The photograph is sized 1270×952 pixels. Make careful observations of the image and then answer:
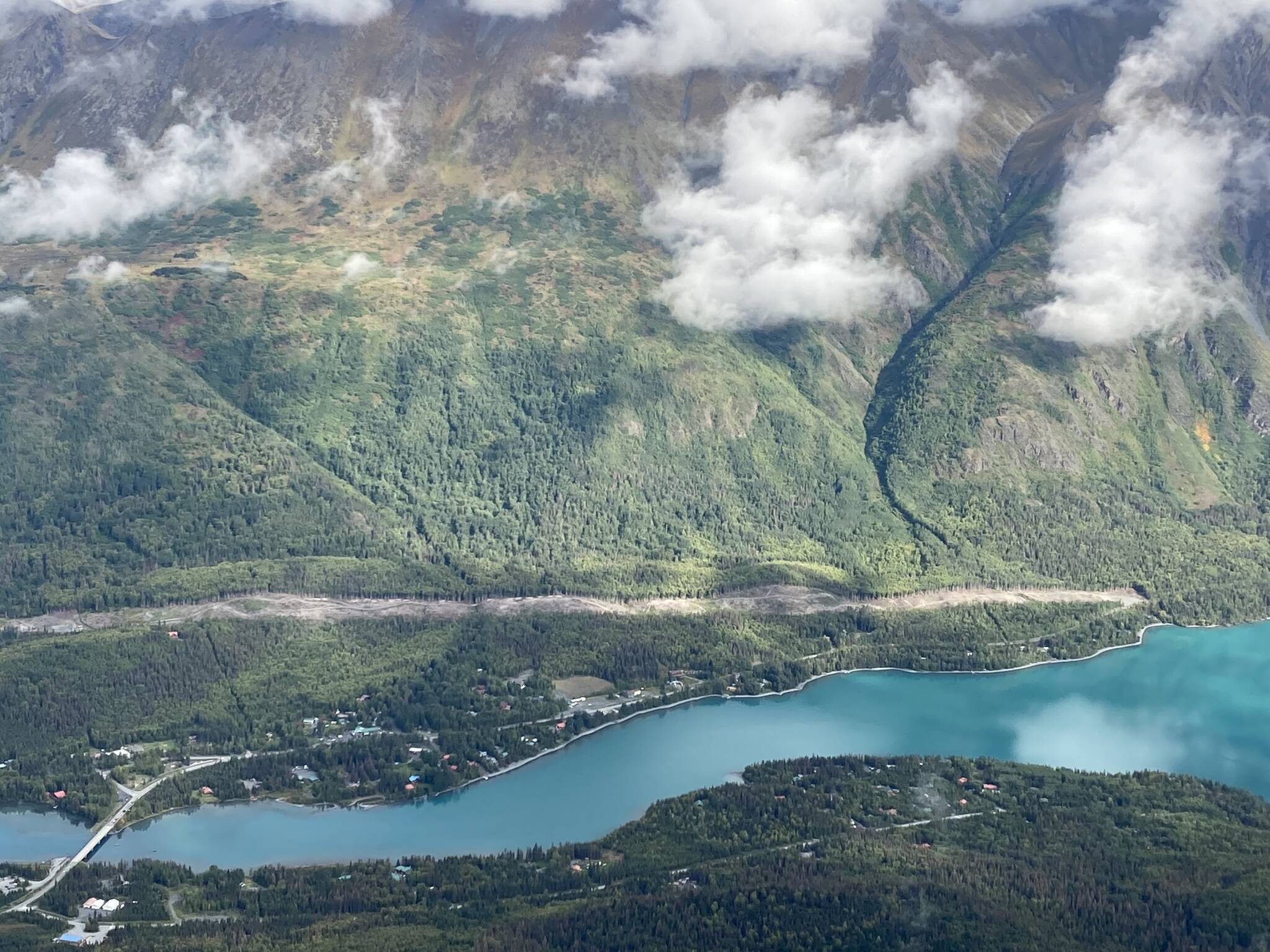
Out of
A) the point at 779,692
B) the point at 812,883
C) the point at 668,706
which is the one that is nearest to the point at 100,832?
the point at 812,883

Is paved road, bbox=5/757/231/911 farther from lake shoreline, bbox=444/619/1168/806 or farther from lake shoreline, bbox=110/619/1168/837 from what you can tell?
lake shoreline, bbox=444/619/1168/806

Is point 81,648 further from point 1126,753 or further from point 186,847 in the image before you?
point 1126,753

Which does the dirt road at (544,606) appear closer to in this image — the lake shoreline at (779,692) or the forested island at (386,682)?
the forested island at (386,682)

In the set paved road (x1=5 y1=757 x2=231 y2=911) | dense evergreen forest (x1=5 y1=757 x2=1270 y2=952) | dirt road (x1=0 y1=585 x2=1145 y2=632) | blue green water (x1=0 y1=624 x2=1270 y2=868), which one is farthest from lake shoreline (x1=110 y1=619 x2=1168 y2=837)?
dense evergreen forest (x1=5 y1=757 x2=1270 y2=952)

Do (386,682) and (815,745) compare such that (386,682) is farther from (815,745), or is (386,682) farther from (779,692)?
(815,745)

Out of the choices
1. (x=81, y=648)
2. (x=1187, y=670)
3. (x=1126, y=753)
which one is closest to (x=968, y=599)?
(x=1187, y=670)

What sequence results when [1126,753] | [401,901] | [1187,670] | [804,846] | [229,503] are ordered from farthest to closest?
[229,503] < [1187,670] < [1126,753] < [804,846] < [401,901]
